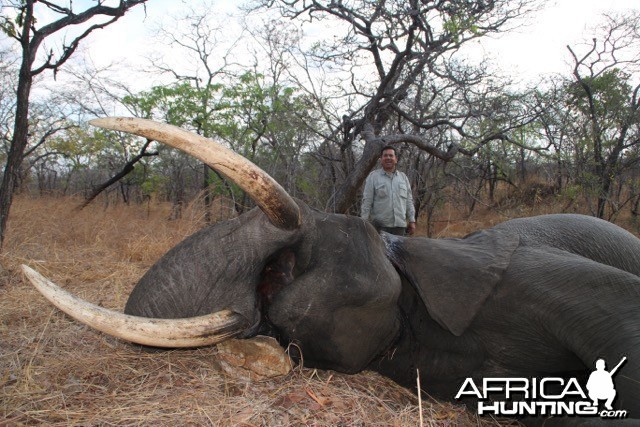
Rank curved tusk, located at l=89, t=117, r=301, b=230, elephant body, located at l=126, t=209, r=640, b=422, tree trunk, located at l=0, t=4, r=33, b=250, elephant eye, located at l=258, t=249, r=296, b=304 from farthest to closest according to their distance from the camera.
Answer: tree trunk, located at l=0, t=4, r=33, b=250 → elephant eye, located at l=258, t=249, r=296, b=304 → elephant body, located at l=126, t=209, r=640, b=422 → curved tusk, located at l=89, t=117, r=301, b=230

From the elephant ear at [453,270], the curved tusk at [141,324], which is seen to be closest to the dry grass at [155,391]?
the curved tusk at [141,324]

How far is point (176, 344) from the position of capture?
173 cm

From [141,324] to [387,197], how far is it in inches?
172

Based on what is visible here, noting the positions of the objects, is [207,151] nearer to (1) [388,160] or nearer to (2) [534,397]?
(2) [534,397]

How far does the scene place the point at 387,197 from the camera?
5.74 m

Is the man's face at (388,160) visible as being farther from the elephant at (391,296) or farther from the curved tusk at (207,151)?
the curved tusk at (207,151)

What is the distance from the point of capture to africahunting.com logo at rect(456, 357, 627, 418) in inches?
78.5

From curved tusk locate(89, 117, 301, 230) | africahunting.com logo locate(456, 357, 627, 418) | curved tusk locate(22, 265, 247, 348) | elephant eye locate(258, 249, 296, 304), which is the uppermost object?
curved tusk locate(89, 117, 301, 230)

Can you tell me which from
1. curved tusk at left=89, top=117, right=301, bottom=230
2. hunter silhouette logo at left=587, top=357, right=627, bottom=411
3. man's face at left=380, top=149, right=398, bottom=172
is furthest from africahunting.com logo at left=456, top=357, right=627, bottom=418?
man's face at left=380, top=149, right=398, bottom=172

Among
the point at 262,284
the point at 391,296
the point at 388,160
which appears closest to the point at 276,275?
the point at 262,284

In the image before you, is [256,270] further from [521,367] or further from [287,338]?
[521,367]

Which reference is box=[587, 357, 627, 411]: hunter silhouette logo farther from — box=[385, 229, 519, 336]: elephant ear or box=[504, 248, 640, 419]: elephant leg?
box=[385, 229, 519, 336]: elephant ear

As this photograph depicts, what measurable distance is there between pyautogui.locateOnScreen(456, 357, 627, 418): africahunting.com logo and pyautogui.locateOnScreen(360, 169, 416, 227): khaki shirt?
138 inches

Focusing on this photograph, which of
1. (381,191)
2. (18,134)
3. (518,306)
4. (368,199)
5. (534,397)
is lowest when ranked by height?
(534,397)
